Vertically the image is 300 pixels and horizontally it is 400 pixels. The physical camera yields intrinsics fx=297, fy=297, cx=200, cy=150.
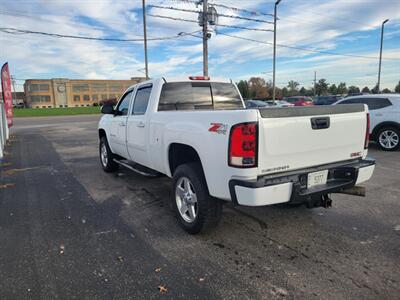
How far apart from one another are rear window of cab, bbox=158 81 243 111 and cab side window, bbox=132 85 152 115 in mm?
370

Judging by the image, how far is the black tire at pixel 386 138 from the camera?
8883mm

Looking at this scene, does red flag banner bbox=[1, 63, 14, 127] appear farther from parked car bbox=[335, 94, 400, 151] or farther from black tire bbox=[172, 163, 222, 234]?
parked car bbox=[335, 94, 400, 151]

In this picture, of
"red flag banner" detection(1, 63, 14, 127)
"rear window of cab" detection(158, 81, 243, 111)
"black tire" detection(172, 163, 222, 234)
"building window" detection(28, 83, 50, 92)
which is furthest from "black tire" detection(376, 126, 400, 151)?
"building window" detection(28, 83, 50, 92)

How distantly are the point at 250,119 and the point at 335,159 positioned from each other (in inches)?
52.9

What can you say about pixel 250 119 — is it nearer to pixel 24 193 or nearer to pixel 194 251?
pixel 194 251

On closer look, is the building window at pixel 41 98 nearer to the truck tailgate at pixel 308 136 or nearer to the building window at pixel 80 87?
the building window at pixel 80 87

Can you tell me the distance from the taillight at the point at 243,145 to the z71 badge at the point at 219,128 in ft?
0.35

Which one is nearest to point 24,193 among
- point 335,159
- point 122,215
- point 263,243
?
point 122,215

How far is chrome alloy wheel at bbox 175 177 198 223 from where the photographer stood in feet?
11.8

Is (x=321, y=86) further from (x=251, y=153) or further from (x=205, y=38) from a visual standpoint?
(x=251, y=153)

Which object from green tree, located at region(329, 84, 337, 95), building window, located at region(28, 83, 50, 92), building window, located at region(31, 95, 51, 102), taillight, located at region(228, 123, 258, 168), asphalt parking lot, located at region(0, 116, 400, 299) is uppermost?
building window, located at region(28, 83, 50, 92)

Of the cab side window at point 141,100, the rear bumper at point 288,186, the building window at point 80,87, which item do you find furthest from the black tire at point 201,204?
the building window at point 80,87

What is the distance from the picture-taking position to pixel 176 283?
2670mm

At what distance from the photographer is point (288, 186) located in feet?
9.43
